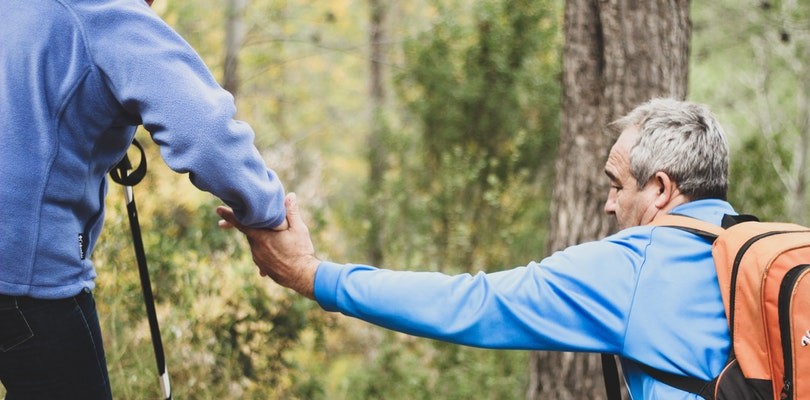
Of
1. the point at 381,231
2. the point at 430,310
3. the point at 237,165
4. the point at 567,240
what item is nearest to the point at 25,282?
the point at 237,165

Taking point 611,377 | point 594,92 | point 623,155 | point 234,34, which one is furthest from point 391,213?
point 611,377

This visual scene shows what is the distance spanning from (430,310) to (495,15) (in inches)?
239

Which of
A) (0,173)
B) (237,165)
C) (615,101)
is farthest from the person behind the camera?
(615,101)

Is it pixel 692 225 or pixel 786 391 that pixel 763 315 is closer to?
pixel 786 391

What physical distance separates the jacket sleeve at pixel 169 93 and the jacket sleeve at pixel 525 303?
52 centimetres

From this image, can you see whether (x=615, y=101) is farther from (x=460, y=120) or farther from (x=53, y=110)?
(x=460, y=120)

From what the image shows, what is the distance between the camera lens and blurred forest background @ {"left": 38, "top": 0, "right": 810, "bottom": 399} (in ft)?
14.6

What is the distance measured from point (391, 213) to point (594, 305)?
5551 millimetres

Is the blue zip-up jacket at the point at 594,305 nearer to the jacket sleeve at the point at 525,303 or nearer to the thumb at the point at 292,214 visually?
the jacket sleeve at the point at 525,303

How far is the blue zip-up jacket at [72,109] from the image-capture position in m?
1.86

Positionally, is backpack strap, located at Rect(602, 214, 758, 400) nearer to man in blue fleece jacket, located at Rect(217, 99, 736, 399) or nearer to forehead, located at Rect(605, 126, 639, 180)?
man in blue fleece jacket, located at Rect(217, 99, 736, 399)

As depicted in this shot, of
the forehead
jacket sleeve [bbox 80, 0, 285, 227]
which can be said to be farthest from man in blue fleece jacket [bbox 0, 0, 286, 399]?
the forehead

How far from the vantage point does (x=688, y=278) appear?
2027 millimetres

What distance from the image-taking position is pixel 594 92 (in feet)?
12.7
